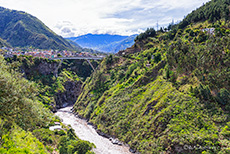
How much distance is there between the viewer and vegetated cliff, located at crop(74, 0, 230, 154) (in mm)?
36062

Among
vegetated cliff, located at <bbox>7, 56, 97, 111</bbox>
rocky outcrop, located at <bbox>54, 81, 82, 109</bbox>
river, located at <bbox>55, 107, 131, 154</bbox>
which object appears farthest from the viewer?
rocky outcrop, located at <bbox>54, 81, 82, 109</bbox>

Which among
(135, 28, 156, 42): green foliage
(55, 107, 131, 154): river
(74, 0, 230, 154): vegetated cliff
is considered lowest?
(55, 107, 131, 154): river

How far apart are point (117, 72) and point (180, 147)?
51729mm

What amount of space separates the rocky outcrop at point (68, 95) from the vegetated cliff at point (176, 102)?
110 feet

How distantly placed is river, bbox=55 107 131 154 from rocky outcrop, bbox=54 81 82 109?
1982 cm

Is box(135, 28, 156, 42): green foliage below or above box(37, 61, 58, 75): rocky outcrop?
above

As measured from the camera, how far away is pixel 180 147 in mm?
35375

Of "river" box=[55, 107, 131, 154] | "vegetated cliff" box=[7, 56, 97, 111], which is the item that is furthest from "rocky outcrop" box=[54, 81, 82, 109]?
"river" box=[55, 107, 131, 154]

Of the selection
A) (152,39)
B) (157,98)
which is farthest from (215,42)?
(152,39)

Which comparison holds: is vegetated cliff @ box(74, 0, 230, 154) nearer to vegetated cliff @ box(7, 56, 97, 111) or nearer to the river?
the river

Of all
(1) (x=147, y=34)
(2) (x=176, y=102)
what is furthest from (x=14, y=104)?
(1) (x=147, y=34)

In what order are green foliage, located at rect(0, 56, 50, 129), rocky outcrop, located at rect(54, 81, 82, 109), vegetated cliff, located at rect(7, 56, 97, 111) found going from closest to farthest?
green foliage, located at rect(0, 56, 50, 129) → vegetated cliff, located at rect(7, 56, 97, 111) → rocky outcrop, located at rect(54, 81, 82, 109)

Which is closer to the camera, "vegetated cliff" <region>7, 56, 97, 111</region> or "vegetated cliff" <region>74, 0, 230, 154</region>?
"vegetated cliff" <region>74, 0, 230, 154</region>

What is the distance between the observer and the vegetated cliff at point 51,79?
302 feet
